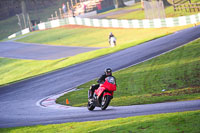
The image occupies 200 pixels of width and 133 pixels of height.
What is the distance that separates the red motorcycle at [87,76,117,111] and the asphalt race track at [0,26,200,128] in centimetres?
39

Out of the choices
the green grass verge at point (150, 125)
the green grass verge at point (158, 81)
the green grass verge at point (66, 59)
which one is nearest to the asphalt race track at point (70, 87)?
the green grass verge at point (150, 125)

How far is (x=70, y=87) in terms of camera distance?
81.3ft

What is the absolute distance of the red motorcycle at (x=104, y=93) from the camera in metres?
13.8

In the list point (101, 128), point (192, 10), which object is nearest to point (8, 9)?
point (192, 10)

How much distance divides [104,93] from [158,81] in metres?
6.92

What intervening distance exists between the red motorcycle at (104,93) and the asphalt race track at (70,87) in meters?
0.39

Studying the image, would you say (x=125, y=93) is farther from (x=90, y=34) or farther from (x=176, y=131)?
(x=90, y=34)

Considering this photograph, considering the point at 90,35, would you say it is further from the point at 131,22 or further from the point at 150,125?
the point at 150,125

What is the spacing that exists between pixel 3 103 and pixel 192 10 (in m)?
45.0

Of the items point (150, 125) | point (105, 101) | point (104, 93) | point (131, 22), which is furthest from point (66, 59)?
point (150, 125)

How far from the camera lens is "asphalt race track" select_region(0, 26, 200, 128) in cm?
1290

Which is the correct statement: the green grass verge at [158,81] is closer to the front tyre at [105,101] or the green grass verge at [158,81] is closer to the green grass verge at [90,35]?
the front tyre at [105,101]

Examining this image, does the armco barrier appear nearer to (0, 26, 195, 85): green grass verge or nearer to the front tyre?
(0, 26, 195, 85): green grass verge

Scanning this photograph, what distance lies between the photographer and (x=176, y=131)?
8188mm
